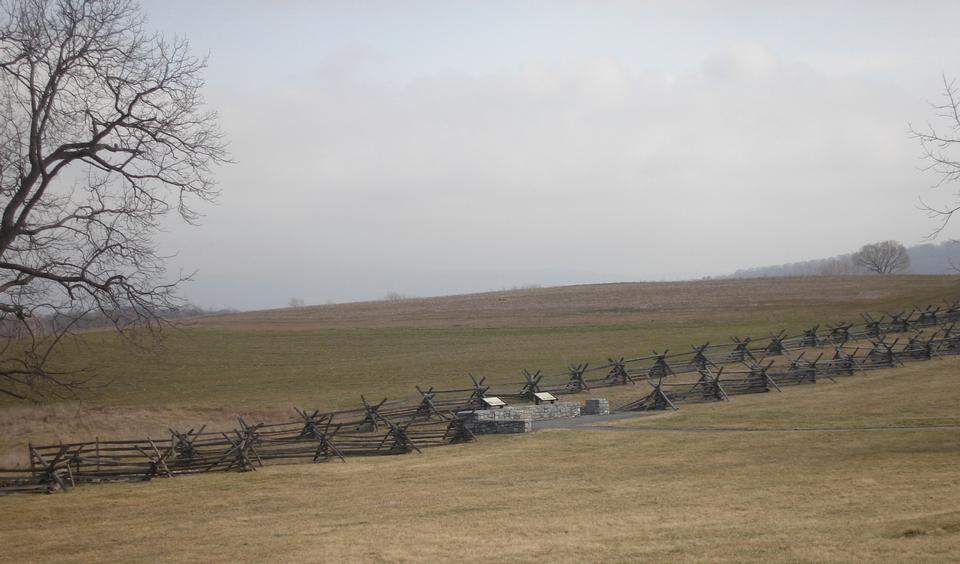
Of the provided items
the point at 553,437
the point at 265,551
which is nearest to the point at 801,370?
the point at 553,437

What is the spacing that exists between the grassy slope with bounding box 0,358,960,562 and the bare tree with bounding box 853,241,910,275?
104571mm

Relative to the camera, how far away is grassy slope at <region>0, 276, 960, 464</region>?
121ft

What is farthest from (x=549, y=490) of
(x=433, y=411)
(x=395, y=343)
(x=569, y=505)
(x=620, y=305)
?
(x=620, y=305)

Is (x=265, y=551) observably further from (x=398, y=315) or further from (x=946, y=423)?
(x=398, y=315)

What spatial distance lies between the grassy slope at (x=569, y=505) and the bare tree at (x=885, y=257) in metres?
105

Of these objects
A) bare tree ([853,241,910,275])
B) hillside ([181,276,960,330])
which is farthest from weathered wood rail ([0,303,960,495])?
bare tree ([853,241,910,275])

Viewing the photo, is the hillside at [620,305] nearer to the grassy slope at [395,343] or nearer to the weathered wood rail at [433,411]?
the grassy slope at [395,343]

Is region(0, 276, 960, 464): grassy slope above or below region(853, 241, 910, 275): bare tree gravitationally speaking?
below

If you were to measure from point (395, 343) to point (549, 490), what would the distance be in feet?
148

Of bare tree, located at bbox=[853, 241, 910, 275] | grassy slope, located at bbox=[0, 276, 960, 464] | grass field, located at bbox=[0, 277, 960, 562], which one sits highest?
bare tree, located at bbox=[853, 241, 910, 275]

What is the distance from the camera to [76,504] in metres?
19.3

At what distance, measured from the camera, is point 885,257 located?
122m

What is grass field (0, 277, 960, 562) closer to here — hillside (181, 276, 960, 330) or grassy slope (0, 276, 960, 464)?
grassy slope (0, 276, 960, 464)

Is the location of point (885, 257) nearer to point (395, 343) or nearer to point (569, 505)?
point (395, 343)
